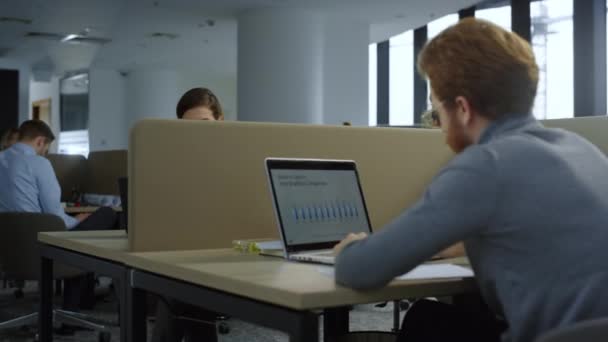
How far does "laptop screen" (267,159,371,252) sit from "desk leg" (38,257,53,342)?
918 millimetres

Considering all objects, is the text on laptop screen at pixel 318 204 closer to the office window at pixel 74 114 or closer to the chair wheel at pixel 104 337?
the chair wheel at pixel 104 337

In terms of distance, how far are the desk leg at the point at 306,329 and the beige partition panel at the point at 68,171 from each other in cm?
451

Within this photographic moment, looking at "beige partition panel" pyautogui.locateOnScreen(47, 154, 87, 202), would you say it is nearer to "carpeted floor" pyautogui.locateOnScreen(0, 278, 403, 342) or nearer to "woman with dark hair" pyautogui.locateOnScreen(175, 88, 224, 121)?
"carpeted floor" pyautogui.locateOnScreen(0, 278, 403, 342)

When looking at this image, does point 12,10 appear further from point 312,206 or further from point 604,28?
point 312,206

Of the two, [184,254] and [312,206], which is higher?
[312,206]

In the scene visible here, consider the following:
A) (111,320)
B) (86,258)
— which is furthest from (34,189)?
(86,258)

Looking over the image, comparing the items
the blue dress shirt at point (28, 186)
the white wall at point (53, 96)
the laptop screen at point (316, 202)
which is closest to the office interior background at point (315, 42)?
the white wall at point (53, 96)

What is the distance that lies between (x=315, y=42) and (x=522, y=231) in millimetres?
8232

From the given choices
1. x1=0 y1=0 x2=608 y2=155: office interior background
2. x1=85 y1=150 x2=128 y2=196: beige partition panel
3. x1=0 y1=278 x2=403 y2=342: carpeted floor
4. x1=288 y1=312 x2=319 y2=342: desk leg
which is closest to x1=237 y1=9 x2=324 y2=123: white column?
x1=0 y1=0 x2=608 y2=155: office interior background

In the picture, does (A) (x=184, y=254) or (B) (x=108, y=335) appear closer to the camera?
(A) (x=184, y=254)

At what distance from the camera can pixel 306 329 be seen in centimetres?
117

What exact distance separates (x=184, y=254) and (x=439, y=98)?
0.75 meters

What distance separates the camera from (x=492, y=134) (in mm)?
1251

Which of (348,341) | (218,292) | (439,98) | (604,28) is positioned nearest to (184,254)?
(218,292)
